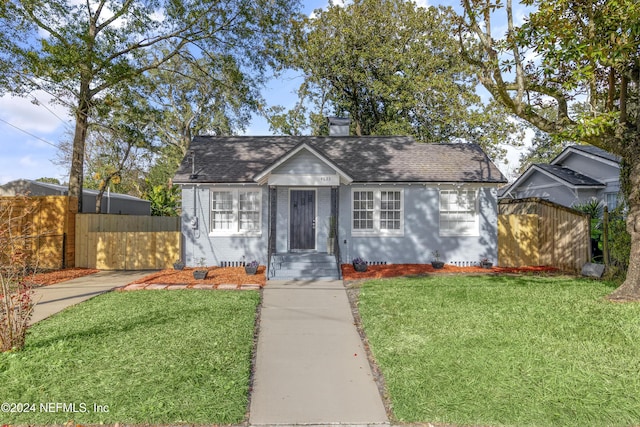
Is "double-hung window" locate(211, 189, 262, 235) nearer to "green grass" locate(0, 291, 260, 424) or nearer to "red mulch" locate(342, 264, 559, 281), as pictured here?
"red mulch" locate(342, 264, 559, 281)

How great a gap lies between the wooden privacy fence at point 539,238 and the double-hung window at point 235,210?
31.0 ft

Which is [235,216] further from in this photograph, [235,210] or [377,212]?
[377,212]

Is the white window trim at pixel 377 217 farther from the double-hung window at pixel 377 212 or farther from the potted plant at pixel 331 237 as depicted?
the potted plant at pixel 331 237

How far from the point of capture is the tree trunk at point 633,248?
25.8ft

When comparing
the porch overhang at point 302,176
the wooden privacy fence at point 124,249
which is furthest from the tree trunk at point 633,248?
the wooden privacy fence at point 124,249

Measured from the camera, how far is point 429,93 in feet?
75.4

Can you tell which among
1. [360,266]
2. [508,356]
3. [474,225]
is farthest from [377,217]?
[508,356]

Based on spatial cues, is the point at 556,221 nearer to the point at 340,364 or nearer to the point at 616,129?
the point at 616,129

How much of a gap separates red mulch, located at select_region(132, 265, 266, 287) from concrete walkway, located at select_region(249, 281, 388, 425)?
2792mm

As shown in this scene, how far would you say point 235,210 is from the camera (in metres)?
13.2

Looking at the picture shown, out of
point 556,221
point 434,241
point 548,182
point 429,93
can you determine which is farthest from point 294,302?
point 429,93

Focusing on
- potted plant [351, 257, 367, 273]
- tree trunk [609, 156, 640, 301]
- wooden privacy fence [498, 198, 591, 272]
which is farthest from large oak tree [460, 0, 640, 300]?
potted plant [351, 257, 367, 273]

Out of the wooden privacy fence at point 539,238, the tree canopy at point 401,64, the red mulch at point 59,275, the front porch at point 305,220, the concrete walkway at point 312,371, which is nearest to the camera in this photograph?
the concrete walkway at point 312,371

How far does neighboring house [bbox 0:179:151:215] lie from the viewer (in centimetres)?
1705
